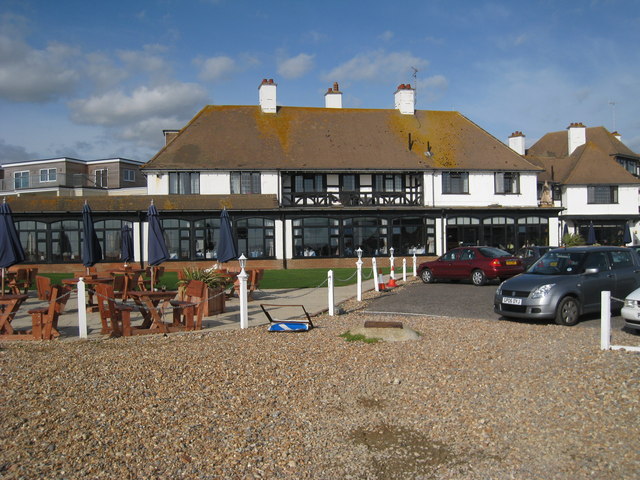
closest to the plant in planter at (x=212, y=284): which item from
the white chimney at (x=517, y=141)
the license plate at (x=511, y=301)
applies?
the license plate at (x=511, y=301)

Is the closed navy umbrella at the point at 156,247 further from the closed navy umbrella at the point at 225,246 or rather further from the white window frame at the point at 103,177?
the white window frame at the point at 103,177

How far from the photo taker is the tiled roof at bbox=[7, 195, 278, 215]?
102 feet

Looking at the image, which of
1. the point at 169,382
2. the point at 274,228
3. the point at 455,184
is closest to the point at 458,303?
the point at 169,382

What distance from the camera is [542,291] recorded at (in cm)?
1141

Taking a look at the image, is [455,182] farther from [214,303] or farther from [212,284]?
[214,303]

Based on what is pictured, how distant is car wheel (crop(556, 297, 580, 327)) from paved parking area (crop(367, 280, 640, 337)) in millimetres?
188

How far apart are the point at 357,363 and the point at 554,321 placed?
18.7 feet

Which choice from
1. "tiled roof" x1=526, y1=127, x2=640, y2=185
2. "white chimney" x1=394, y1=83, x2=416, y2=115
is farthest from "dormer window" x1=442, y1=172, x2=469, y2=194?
"tiled roof" x1=526, y1=127, x2=640, y2=185

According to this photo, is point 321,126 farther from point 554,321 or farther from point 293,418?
point 293,418

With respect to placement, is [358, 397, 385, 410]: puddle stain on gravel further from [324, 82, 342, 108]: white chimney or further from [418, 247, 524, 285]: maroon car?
[324, 82, 342, 108]: white chimney

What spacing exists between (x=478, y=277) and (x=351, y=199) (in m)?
14.9

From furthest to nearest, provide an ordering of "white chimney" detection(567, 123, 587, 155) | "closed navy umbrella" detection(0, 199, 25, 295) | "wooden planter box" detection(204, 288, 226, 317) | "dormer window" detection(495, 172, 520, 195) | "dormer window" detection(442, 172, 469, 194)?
"white chimney" detection(567, 123, 587, 155) < "dormer window" detection(495, 172, 520, 195) < "dormer window" detection(442, 172, 469, 194) < "wooden planter box" detection(204, 288, 226, 317) < "closed navy umbrella" detection(0, 199, 25, 295)

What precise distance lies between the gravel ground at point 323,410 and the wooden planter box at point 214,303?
3.79 metres

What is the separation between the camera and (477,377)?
7418 mm
